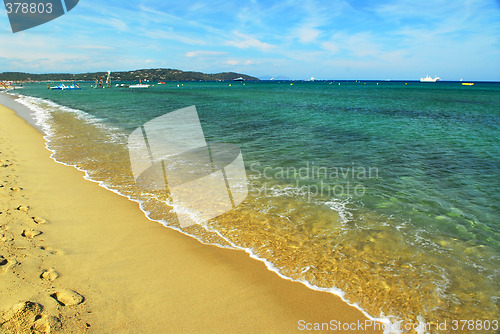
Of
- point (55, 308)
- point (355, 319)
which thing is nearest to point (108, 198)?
point (55, 308)

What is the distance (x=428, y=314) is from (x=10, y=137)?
770 inches

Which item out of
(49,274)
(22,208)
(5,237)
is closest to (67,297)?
(49,274)

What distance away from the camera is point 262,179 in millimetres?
9344

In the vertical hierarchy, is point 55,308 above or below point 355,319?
above

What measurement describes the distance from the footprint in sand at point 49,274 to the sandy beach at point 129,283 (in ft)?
0.04

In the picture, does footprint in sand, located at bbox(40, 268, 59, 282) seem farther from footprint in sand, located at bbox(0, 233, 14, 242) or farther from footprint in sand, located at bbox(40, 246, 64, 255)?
footprint in sand, located at bbox(0, 233, 14, 242)

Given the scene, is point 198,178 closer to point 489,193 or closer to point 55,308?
point 55,308

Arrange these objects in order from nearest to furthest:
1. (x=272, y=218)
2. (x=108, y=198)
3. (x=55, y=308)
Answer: (x=55, y=308)
(x=272, y=218)
(x=108, y=198)

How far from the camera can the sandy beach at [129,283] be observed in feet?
11.9

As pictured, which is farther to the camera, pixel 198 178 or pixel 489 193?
pixel 198 178
